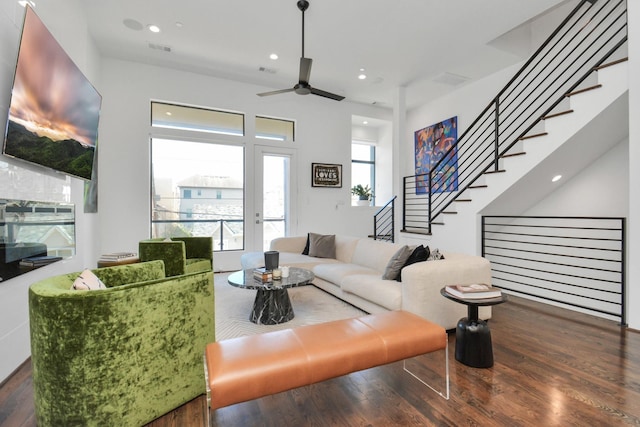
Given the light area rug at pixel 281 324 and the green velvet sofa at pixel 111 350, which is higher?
the green velvet sofa at pixel 111 350

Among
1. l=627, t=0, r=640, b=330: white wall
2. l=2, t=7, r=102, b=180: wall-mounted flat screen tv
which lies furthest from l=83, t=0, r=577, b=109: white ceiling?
l=2, t=7, r=102, b=180: wall-mounted flat screen tv

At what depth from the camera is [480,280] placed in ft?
9.50

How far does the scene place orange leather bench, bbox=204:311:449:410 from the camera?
1374 millimetres

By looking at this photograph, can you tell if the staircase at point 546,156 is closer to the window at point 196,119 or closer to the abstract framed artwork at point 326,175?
the abstract framed artwork at point 326,175

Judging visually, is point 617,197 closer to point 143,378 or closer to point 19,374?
point 143,378

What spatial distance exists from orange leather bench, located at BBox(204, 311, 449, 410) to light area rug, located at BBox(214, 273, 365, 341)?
130cm

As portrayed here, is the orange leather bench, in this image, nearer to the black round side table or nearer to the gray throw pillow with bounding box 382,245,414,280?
the black round side table

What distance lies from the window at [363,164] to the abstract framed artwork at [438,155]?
1.36 m

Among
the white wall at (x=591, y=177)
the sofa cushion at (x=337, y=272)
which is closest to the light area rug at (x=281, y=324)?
the sofa cushion at (x=337, y=272)

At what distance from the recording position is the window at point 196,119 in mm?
5227

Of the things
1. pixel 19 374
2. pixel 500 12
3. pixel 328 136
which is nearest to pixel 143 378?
pixel 19 374

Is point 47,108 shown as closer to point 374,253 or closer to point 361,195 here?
point 374,253

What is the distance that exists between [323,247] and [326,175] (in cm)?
217

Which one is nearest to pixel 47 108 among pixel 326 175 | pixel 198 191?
pixel 198 191
